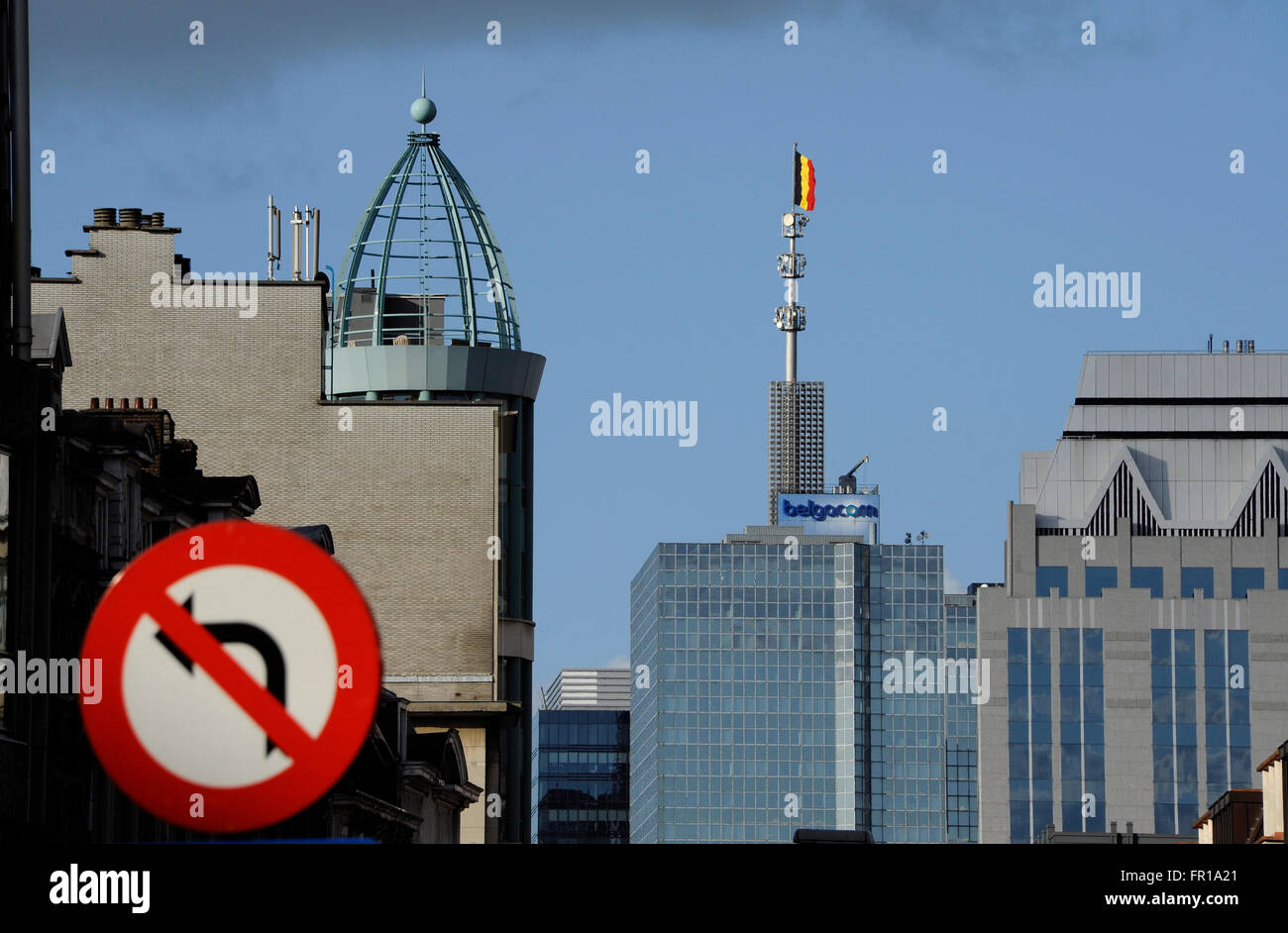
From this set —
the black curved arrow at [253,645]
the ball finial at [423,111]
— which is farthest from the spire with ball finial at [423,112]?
the black curved arrow at [253,645]

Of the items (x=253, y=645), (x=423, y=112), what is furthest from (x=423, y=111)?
(x=253, y=645)

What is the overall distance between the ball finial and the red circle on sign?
84.1 meters

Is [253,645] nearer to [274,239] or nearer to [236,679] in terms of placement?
[236,679]

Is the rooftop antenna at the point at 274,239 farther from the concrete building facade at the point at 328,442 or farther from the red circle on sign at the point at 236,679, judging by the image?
the red circle on sign at the point at 236,679

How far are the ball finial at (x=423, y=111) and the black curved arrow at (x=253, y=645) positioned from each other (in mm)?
84048

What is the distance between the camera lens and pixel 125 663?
4656 mm

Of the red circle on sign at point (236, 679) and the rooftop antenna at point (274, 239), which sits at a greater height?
the rooftop antenna at point (274, 239)

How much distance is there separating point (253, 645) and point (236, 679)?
9cm

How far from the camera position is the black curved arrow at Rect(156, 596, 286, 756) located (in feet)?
15.4

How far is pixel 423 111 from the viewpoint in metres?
88.1

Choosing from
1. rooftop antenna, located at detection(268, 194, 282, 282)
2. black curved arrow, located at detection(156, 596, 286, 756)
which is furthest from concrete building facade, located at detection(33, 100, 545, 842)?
black curved arrow, located at detection(156, 596, 286, 756)

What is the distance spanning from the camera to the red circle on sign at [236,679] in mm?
4496
